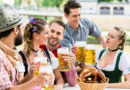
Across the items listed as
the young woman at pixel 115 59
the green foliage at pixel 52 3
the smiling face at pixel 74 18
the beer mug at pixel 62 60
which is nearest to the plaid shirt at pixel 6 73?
the beer mug at pixel 62 60

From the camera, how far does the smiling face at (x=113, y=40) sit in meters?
2.32

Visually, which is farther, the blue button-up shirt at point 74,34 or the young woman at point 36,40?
the blue button-up shirt at point 74,34

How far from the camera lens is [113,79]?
2.25m

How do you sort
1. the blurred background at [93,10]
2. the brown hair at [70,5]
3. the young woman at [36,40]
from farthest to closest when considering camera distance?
the blurred background at [93,10], the brown hair at [70,5], the young woman at [36,40]

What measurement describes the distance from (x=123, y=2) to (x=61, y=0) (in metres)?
9.76

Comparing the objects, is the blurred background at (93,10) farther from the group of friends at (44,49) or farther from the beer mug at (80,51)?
the beer mug at (80,51)

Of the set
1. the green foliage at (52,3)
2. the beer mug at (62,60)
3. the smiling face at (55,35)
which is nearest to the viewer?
the beer mug at (62,60)

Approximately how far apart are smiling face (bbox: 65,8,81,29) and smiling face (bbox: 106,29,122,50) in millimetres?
562

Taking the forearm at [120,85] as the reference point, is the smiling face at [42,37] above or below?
above

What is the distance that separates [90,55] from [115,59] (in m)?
0.45

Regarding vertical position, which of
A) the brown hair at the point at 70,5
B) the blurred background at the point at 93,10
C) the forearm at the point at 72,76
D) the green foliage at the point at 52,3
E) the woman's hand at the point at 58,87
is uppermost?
the brown hair at the point at 70,5

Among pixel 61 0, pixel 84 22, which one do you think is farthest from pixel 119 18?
pixel 84 22

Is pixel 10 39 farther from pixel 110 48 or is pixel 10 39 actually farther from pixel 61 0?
pixel 61 0

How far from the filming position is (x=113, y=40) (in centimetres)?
233
